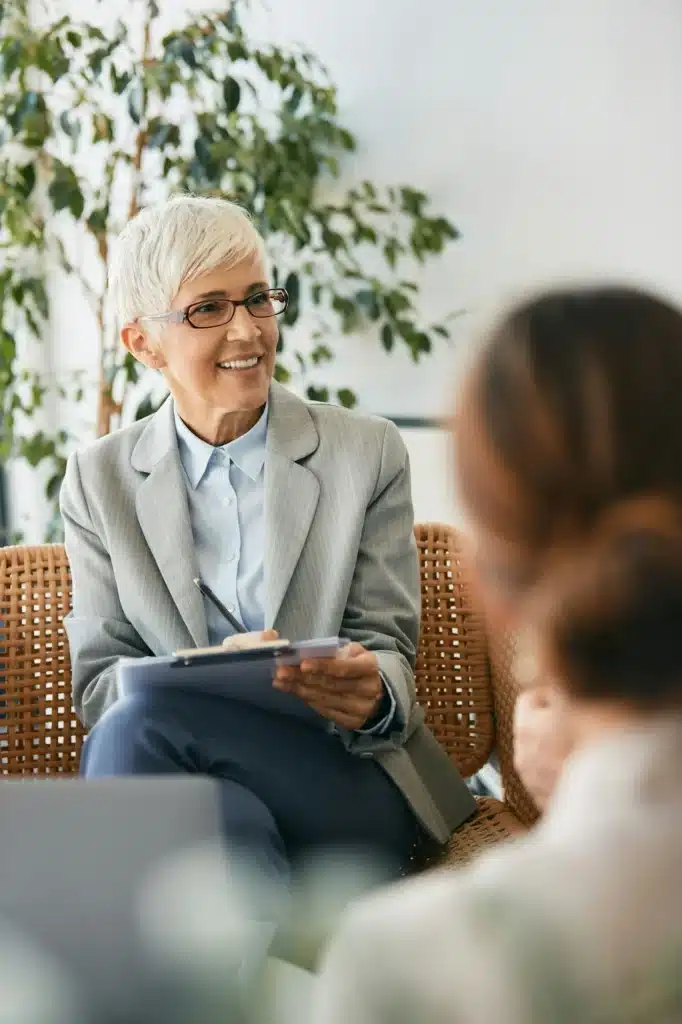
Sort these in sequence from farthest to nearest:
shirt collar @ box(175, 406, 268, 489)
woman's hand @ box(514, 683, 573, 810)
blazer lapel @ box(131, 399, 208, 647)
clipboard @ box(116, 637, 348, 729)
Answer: shirt collar @ box(175, 406, 268, 489) → blazer lapel @ box(131, 399, 208, 647) → clipboard @ box(116, 637, 348, 729) → woman's hand @ box(514, 683, 573, 810)

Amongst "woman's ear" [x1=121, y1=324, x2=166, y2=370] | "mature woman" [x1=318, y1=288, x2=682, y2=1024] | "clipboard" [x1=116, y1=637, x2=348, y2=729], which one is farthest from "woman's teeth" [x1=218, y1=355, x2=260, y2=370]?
"mature woman" [x1=318, y1=288, x2=682, y2=1024]

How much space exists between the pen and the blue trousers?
0.52ft

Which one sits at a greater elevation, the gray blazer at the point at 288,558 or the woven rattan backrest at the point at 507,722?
the gray blazer at the point at 288,558

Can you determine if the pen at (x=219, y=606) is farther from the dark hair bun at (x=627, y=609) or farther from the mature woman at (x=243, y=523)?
the dark hair bun at (x=627, y=609)

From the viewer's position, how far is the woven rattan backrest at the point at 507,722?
1.67m

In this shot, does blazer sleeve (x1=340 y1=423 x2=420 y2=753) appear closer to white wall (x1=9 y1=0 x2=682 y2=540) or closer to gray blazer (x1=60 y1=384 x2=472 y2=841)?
gray blazer (x1=60 y1=384 x2=472 y2=841)

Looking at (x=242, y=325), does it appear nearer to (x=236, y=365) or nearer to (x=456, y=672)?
(x=236, y=365)

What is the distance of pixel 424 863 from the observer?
157 cm

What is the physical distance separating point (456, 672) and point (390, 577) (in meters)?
0.22

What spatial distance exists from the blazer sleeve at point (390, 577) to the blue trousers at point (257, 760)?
0.13m

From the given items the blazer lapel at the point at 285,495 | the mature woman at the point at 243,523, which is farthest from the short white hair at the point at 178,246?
the blazer lapel at the point at 285,495

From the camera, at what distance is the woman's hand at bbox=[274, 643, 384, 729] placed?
1444 millimetres

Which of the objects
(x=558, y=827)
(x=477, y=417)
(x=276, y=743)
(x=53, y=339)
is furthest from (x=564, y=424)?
(x=53, y=339)

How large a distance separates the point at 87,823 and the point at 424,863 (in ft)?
2.59
